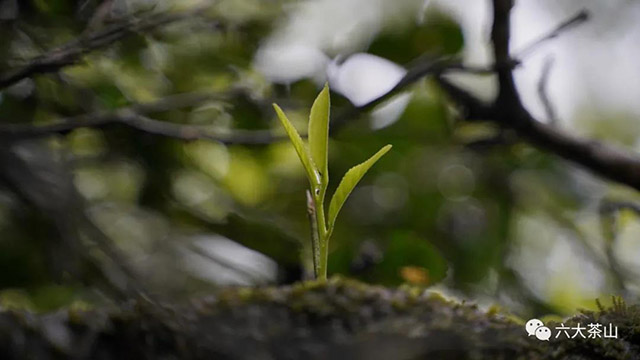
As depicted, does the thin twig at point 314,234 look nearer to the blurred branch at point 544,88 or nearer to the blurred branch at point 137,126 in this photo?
the blurred branch at point 137,126

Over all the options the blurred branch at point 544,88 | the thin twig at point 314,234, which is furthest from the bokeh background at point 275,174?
the thin twig at point 314,234

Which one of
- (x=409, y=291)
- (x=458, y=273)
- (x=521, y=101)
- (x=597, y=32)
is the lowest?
(x=458, y=273)

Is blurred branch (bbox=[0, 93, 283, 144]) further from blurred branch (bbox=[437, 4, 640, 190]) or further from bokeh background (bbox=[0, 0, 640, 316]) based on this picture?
blurred branch (bbox=[437, 4, 640, 190])

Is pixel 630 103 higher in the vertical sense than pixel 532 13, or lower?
lower

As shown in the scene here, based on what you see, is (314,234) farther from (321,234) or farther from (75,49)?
(75,49)

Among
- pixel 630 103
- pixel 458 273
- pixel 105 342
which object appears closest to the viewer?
pixel 105 342

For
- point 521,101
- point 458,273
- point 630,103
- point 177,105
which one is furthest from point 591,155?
point 630,103

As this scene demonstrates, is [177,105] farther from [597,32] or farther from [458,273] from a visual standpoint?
[597,32]

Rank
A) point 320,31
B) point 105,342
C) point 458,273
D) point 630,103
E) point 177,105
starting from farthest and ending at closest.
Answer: point 630,103 < point 320,31 < point 458,273 < point 177,105 < point 105,342
